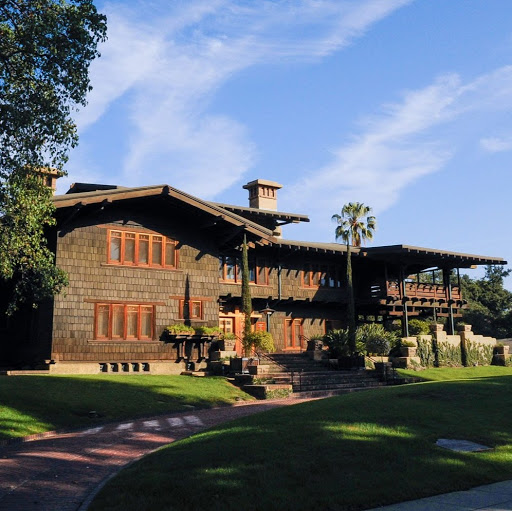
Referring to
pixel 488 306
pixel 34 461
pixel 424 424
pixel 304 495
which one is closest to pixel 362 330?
pixel 424 424

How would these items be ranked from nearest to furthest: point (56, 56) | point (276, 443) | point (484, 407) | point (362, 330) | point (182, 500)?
point (182, 500)
point (276, 443)
point (484, 407)
point (56, 56)
point (362, 330)

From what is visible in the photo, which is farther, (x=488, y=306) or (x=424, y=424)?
(x=488, y=306)

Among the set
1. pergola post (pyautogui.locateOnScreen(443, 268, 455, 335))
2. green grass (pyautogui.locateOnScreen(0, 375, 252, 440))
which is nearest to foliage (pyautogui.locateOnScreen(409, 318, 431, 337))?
pergola post (pyautogui.locateOnScreen(443, 268, 455, 335))

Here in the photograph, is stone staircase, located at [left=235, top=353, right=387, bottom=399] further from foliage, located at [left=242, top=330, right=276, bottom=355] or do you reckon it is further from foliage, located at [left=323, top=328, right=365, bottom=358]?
foliage, located at [left=323, top=328, right=365, bottom=358]

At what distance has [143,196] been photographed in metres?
29.6

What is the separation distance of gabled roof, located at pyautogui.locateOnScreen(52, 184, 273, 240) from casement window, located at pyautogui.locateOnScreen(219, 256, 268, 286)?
12.3ft

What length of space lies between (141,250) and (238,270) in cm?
745

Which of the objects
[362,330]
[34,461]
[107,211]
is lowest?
[34,461]

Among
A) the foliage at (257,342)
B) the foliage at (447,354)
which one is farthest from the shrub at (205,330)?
the foliage at (447,354)

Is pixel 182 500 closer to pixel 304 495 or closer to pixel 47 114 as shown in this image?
pixel 304 495

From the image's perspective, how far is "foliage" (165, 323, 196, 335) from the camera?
98.6ft

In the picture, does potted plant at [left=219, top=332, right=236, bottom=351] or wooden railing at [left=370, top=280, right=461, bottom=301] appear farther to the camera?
wooden railing at [left=370, top=280, right=461, bottom=301]

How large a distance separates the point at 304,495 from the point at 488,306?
210 feet

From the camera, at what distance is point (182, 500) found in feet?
27.9
